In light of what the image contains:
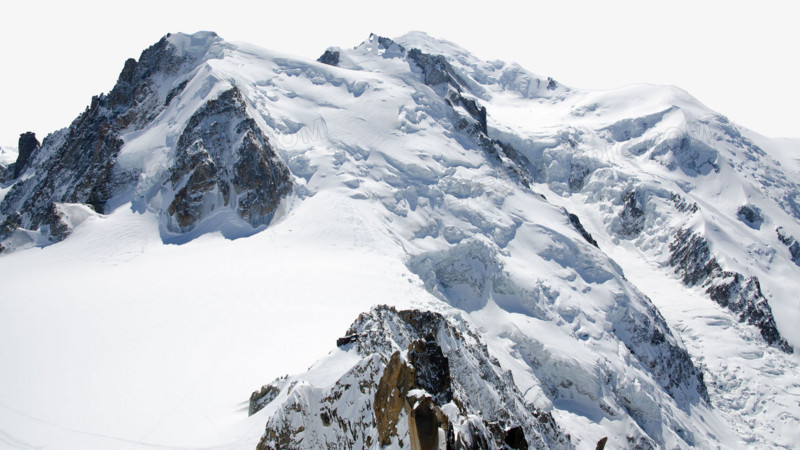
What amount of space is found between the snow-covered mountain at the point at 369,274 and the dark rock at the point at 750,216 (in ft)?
1.52

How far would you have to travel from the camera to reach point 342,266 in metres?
44.0

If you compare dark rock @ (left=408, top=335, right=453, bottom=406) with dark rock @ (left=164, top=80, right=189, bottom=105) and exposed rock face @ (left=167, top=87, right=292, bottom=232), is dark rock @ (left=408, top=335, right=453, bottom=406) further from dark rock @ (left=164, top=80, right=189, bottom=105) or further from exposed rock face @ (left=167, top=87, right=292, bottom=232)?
dark rock @ (left=164, top=80, right=189, bottom=105)

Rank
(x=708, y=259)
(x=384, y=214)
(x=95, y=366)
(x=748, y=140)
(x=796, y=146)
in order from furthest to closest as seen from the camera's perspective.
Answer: (x=796, y=146)
(x=748, y=140)
(x=708, y=259)
(x=384, y=214)
(x=95, y=366)

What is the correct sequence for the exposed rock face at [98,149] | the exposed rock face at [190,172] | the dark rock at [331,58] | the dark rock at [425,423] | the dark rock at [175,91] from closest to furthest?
the dark rock at [425,423] < the exposed rock face at [190,172] < the exposed rock face at [98,149] < the dark rock at [175,91] < the dark rock at [331,58]

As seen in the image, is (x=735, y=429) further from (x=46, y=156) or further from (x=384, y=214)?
(x=46, y=156)

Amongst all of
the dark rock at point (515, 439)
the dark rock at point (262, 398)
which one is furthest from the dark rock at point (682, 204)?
the dark rock at point (262, 398)

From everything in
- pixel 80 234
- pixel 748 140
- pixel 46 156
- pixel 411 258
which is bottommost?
pixel 46 156

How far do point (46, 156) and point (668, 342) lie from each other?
317ft

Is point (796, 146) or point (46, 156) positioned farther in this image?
point (796, 146)

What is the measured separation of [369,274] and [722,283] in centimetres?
6156

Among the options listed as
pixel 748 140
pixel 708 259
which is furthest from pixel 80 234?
pixel 748 140

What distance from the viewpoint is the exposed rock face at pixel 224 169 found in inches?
2100

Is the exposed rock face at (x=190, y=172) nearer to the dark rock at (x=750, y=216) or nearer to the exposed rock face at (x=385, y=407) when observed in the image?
the exposed rock face at (x=385, y=407)

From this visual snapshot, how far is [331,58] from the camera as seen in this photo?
83188mm
